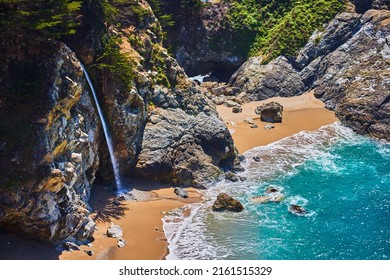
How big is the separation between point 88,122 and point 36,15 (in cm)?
738

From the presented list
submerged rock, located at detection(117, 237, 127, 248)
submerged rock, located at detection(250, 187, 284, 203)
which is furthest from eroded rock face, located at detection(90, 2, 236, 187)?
submerged rock, located at detection(117, 237, 127, 248)

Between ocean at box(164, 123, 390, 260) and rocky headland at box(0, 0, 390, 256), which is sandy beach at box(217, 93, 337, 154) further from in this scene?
ocean at box(164, 123, 390, 260)

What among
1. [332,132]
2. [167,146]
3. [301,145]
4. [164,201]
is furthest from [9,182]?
[332,132]

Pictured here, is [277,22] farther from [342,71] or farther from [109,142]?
[109,142]

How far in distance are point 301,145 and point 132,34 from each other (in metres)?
17.8

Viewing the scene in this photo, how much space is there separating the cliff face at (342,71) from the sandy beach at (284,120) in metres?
1.22

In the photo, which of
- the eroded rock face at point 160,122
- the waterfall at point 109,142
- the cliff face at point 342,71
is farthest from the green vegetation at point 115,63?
the cliff face at point 342,71

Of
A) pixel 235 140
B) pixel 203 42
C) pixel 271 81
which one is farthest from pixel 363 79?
pixel 203 42

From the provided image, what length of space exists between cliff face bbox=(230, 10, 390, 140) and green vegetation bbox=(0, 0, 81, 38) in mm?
31478

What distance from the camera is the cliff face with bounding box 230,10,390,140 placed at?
47.2 meters

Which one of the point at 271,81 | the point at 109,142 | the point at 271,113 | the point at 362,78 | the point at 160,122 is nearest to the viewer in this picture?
the point at 109,142

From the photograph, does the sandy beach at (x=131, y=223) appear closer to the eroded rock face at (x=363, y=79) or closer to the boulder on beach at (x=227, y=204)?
the boulder on beach at (x=227, y=204)

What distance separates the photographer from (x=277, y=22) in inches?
2426

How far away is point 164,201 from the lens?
31141 mm
